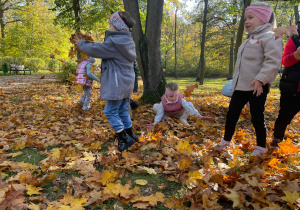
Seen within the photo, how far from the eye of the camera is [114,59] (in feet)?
8.11

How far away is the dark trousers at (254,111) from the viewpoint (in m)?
2.27

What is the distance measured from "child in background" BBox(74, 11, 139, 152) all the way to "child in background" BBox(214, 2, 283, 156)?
1269 millimetres

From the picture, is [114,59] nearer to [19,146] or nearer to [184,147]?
[184,147]

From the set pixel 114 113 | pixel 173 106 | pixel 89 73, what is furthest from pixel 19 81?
pixel 114 113

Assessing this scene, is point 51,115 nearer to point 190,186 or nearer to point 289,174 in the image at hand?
point 190,186

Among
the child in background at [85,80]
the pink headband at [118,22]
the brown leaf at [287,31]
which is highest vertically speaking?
the pink headband at [118,22]

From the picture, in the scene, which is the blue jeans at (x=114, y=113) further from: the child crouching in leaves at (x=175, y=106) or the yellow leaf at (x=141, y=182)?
the child crouching in leaves at (x=175, y=106)

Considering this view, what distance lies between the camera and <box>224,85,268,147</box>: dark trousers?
7.44 ft

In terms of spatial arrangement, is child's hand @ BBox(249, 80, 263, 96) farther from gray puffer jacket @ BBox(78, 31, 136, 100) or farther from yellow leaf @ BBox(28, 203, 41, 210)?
yellow leaf @ BBox(28, 203, 41, 210)

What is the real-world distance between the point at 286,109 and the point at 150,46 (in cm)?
310

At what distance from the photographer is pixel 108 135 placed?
325 centimetres

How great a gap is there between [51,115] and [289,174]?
455 cm

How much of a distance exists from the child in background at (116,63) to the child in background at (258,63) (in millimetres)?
1269

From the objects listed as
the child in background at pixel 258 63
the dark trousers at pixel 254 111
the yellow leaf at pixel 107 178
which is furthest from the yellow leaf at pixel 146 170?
the child in background at pixel 258 63
